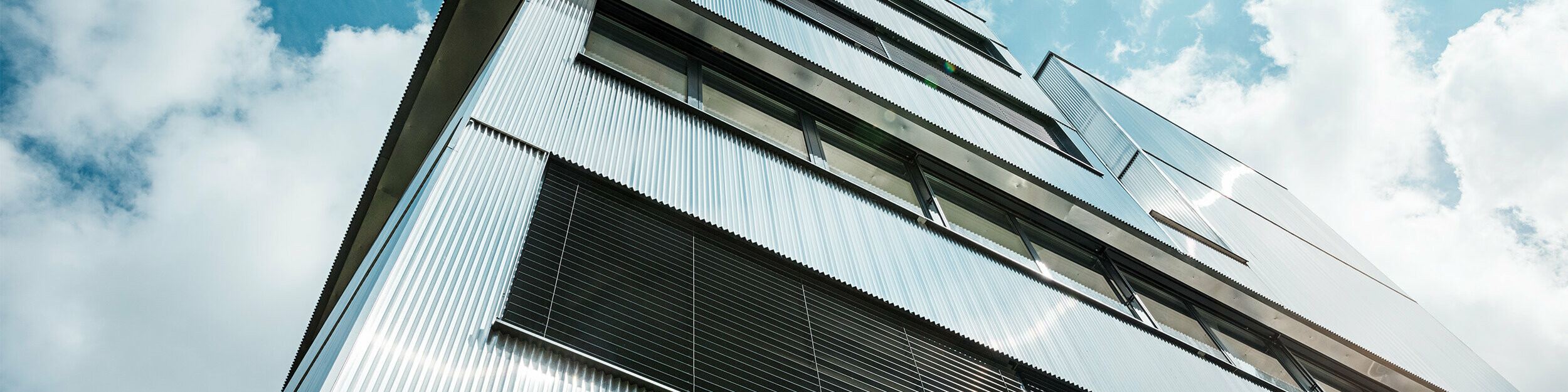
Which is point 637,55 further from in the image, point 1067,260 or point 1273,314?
point 1273,314

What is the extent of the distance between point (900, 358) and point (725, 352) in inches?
60.9

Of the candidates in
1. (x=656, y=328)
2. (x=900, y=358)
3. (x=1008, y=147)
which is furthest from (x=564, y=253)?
(x=1008, y=147)

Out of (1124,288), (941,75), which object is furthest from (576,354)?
(941,75)

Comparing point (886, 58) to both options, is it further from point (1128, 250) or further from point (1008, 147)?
point (1128, 250)

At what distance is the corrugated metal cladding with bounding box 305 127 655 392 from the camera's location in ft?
11.3

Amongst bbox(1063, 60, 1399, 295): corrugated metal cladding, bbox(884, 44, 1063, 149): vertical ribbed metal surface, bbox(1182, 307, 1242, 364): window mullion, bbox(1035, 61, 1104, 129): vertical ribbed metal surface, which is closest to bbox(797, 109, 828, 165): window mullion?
bbox(884, 44, 1063, 149): vertical ribbed metal surface

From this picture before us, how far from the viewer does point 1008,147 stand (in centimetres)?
1212

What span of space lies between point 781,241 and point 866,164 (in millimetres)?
3689

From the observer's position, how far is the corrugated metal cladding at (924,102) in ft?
35.0

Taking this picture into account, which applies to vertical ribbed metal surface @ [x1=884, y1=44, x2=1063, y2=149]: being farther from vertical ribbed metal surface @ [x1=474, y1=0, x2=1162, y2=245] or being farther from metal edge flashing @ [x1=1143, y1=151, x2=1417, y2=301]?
metal edge flashing @ [x1=1143, y1=151, x2=1417, y2=301]

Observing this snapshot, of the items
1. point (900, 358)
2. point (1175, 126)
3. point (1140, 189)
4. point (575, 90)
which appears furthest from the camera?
point (1175, 126)

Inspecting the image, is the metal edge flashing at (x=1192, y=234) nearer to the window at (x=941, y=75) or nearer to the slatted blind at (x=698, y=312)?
the window at (x=941, y=75)

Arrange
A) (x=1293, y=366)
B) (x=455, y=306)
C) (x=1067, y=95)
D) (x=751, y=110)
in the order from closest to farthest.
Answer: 1. (x=455, y=306)
2. (x=751, y=110)
3. (x=1293, y=366)
4. (x=1067, y=95)

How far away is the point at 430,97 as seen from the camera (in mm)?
9273
